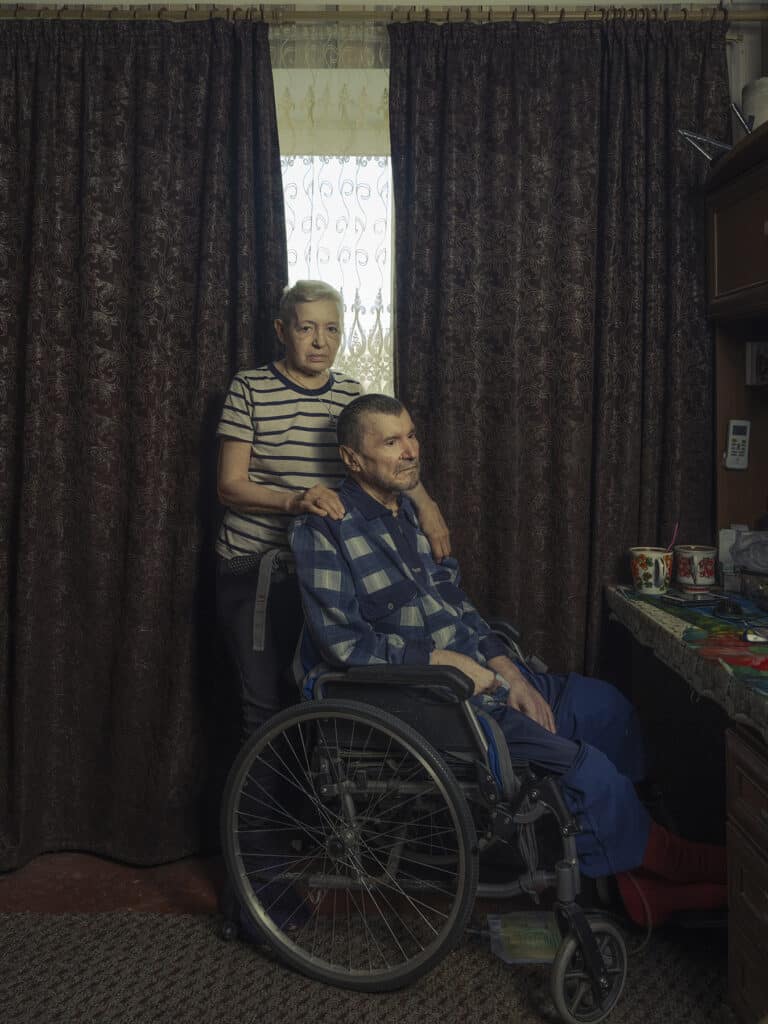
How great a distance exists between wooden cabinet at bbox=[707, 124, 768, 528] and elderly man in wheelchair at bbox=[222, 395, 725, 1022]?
30.7 inches

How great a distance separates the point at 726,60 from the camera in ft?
8.48

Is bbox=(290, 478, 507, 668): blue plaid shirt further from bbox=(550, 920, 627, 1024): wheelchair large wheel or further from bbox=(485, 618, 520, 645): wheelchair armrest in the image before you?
bbox=(550, 920, 627, 1024): wheelchair large wheel

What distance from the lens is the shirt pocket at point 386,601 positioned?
2.08m

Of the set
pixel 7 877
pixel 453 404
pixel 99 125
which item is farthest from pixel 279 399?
pixel 7 877

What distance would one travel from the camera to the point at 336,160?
2693mm

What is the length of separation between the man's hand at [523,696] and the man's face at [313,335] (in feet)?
2.94

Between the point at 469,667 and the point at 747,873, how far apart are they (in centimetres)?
68

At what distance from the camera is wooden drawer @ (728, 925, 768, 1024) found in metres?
1.72

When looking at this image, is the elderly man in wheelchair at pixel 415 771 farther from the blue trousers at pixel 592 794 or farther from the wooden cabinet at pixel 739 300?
the wooden cabinet at pixel 739 300

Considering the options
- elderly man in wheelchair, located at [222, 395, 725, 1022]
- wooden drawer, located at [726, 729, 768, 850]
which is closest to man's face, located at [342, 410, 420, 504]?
elderly man in wheelchair, located at [222, 395, 725, 1022]

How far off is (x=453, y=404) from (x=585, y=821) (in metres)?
1.24

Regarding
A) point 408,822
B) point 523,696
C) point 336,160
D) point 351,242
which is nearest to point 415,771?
point 408,822

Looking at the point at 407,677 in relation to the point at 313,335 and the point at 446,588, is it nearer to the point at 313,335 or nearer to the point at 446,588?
the point at 446,588

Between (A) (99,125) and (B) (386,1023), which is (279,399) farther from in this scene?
(B) (386,1023)
